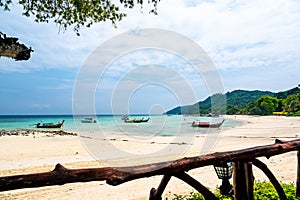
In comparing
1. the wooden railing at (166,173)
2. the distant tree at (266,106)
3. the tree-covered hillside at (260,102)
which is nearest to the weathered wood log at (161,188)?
the wooden railing at (166,173)

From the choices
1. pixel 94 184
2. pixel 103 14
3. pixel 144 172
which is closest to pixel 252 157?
pixel 144 172

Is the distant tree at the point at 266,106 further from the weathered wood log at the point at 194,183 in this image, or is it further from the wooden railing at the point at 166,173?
the weathered wood log at the point at 194,183

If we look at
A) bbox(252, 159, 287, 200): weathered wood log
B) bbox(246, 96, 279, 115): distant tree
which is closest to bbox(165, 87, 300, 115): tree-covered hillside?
bbox(246, 96, 279, 115): distant tree

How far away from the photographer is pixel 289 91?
114 m

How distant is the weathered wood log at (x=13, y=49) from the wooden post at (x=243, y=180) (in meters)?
2.78

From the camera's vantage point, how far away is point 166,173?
232cm

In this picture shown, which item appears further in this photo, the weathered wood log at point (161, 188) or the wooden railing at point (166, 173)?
the weathered wood log at point (161, 188)

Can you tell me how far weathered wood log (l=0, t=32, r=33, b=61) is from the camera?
3.17 metres

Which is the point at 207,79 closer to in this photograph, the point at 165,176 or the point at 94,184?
the point at 165,176

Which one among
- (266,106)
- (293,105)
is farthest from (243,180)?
(266,106)

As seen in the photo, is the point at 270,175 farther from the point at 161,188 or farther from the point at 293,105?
the point at 293,105

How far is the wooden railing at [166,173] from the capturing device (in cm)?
177

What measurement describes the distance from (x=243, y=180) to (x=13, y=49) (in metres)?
3.03

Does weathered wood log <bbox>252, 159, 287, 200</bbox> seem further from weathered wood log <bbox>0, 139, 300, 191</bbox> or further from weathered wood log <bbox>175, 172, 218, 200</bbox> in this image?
weathered wood log <bbox>175, 172, 218, 200</bbox>
